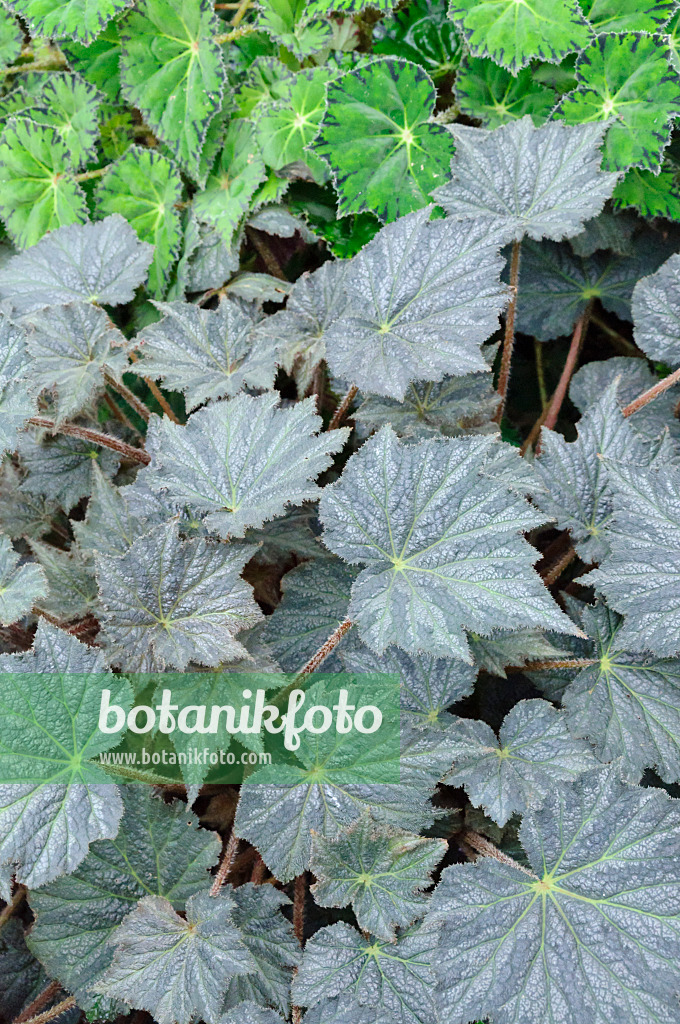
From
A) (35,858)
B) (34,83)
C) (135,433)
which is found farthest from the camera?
(34,83)

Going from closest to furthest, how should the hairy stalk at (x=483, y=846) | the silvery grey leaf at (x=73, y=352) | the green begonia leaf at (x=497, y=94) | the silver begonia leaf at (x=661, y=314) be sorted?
the hairy stalk at (x=483, y=846) < the silvery grey leaf at (x=73, y=352) < the silver begonia leaf at (x=661, y=314) < the green begonia leaf at (x=497, y=94)

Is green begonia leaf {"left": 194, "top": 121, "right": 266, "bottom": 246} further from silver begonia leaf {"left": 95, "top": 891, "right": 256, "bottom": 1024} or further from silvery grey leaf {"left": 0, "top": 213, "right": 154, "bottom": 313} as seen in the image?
silver begonia leaf {"left": 95, "top": 891, "right": 256, "bottom": 1024}

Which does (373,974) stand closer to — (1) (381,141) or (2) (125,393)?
(2) (125,393)

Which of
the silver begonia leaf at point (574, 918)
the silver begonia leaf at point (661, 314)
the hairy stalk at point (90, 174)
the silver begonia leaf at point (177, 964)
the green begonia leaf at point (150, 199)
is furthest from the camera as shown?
the hairy stalk at point (90, 174)

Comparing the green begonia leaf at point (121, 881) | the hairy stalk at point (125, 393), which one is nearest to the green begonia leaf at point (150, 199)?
the hairy stalk at point (125, 393)

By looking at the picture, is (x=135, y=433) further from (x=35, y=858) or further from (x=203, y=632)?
(x=35, y=858)

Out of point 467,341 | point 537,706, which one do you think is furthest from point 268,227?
point 537,706

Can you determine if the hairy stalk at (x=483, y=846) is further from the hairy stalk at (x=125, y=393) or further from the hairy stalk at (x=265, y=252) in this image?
the hairy stalk at (x=265, y=252)
